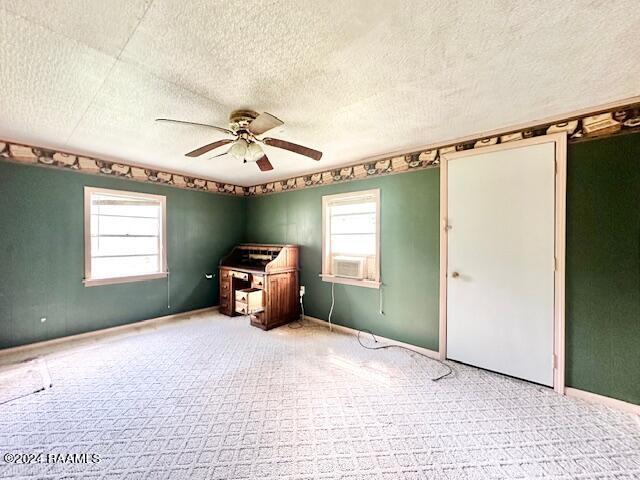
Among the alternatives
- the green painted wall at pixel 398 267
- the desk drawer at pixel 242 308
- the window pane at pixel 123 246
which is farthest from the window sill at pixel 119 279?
the green painted wall at pixel 398 267

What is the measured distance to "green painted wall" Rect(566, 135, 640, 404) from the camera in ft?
6.21

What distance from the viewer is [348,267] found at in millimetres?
3531

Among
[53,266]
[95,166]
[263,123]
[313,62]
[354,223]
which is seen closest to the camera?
[313,62]

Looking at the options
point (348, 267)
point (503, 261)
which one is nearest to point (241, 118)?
point (348, 267)

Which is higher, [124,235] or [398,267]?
[124,235]

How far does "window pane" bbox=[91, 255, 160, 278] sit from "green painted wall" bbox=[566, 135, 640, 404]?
5016 millimetres

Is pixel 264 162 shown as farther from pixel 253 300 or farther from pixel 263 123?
pixel 253 300

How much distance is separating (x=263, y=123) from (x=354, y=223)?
6.75ft

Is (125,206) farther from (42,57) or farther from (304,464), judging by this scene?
(304,464)

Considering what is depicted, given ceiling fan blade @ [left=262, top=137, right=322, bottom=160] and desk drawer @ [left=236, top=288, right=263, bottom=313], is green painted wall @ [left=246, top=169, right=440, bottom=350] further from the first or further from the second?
ceiling fan blade @ [left=262, top=137, right=322, bottom=160]

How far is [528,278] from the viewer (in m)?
2.25

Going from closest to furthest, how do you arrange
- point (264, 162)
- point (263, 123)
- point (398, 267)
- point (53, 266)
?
point (263, 123) < point (264, 162) < point (53, 266) < point (398, 267)

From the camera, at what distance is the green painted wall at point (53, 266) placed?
2740mm

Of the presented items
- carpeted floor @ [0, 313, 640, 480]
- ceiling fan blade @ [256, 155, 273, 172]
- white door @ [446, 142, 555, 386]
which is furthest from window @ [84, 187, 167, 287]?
white door @ [446, 142, 555, 386]
